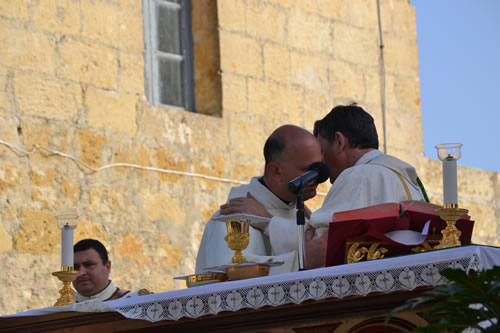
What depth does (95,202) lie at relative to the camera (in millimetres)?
7434

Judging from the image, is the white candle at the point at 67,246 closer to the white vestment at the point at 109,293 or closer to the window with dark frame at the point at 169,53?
the white vestment at the point at 109,293

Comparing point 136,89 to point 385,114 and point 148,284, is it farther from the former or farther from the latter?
point 385,114

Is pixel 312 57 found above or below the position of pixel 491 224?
above

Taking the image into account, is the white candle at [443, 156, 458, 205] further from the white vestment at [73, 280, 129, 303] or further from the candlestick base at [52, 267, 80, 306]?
the white vestment at [73, 280, 129, 303]

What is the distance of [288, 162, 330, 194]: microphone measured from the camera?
13.3ft

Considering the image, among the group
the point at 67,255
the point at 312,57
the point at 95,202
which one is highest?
the point at 312,57

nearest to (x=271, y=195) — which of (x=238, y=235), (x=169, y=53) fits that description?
(x=238, y=235)

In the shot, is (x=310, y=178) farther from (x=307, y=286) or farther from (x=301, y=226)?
(x=307, y=286)

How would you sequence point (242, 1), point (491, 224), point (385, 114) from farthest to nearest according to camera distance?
point (491, 224)
point (385, 114)
point (242, 1)

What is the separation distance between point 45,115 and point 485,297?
504 centimetres

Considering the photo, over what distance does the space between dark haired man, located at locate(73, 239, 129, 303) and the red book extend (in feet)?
9.84

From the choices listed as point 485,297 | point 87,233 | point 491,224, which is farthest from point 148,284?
point 485,297

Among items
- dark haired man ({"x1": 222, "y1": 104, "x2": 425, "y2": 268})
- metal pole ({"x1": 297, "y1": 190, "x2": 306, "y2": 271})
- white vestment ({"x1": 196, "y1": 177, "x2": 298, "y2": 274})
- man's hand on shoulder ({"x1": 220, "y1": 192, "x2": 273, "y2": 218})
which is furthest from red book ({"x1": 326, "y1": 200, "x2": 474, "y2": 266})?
white vestment ({"x1": 196, "y1": 177, "x2": 298, "y2": 274})

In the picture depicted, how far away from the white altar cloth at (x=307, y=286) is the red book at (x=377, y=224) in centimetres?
32
